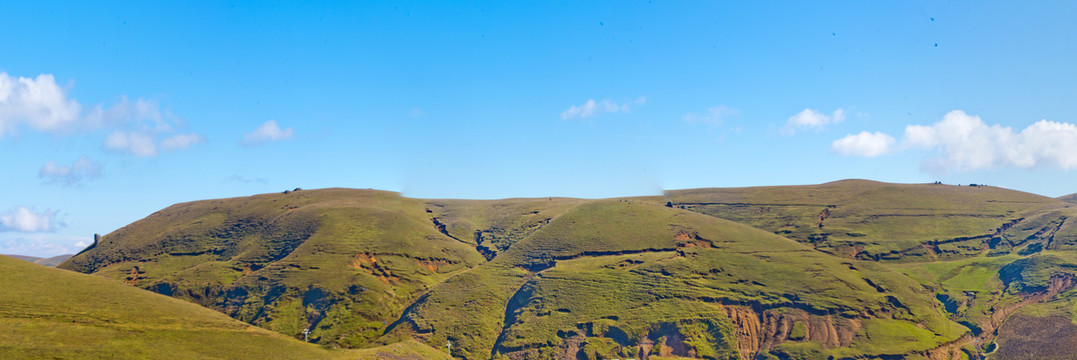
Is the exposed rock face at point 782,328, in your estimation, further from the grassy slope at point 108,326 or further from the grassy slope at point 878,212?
the grassy slope at point 108,326

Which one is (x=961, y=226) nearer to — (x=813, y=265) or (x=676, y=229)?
(x=813, y=265)

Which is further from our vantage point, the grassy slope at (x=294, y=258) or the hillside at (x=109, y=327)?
the grassy slope at (x=294, y=258)

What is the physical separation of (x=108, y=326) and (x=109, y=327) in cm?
60

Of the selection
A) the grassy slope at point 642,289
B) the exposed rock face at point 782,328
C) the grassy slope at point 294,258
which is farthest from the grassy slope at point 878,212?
the grassy slope at point 294,258

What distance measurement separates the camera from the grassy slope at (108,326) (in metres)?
79.0

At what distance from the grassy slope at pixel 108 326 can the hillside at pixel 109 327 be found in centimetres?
8

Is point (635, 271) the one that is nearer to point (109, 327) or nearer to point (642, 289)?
point (642, 289)

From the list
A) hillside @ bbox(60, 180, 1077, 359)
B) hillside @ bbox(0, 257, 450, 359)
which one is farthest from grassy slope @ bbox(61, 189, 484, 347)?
hillside @ bbox(0, 257, 450, 359)

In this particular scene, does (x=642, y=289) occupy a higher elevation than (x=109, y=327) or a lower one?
lower

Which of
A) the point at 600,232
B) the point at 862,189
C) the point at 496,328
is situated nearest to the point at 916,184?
the point at 862,189

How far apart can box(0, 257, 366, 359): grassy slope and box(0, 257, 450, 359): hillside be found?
3.1 inches

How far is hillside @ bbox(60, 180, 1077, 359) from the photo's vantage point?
107938mm

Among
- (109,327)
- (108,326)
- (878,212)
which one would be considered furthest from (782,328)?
(108,326)

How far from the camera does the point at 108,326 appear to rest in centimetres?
8800
